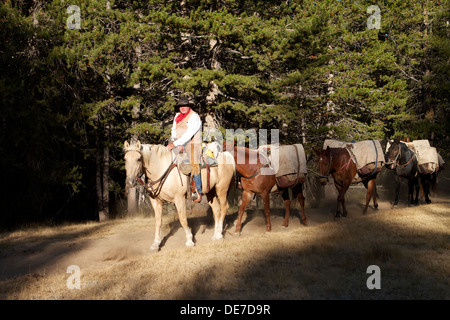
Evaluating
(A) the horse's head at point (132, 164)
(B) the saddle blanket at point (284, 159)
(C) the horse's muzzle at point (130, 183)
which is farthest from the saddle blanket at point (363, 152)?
(C) the horse's muzzle at point (130, 183)

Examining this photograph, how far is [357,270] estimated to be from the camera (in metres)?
5.80

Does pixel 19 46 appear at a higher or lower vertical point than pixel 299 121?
higher

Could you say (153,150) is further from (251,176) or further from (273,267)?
(273,267)

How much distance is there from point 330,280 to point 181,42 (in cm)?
1160

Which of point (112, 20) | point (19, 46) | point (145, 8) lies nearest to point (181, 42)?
point (145, 8)

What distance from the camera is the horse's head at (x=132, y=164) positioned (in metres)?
6.98

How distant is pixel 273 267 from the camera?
6.14m

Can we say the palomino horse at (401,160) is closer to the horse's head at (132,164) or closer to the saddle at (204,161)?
the saddle at (204,161)

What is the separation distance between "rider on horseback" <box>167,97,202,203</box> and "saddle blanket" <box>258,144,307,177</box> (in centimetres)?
251

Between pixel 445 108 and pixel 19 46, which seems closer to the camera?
pixel 19 46

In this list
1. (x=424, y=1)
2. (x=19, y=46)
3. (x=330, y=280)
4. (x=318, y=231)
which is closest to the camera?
(x=330, y=280)

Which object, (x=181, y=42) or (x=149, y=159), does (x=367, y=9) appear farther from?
(x=149, y=159)

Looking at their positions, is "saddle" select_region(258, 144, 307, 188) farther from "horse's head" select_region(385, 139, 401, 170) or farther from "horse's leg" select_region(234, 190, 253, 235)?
"horse's head" select_region(385, 139, 401, 170)

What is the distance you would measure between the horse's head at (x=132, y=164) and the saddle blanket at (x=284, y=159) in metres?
4.23
